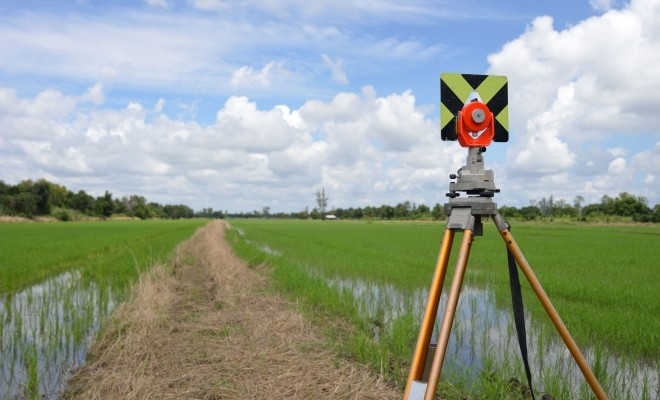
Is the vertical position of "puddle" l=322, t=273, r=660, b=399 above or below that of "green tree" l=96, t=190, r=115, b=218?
below

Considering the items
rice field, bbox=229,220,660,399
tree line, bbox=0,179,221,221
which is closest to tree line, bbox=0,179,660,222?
tree line, bbox=0,179,221,221

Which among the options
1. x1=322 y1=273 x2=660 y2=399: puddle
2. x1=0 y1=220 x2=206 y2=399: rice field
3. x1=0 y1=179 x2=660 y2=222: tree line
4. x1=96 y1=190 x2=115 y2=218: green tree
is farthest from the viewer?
x1=96 y1=190 x2=115 y2=218: green tree

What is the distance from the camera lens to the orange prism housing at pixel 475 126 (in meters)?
2.12

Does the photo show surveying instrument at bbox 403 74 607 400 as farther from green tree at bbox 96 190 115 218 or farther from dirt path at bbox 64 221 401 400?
green tree at bbox 96 190 115 218

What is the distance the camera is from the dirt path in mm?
3256

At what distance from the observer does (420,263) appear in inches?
472

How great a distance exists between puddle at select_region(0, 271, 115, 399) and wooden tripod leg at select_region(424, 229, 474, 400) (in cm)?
304

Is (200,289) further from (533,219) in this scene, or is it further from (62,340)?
(533,219)

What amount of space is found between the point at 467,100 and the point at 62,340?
15.4ft

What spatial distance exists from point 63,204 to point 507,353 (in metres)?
77.4

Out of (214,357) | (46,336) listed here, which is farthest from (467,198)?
(46,336)

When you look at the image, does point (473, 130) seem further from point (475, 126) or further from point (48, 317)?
point (48, 317)

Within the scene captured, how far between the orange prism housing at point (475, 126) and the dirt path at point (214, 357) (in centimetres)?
181

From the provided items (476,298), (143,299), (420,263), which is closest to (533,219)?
(420,263)
